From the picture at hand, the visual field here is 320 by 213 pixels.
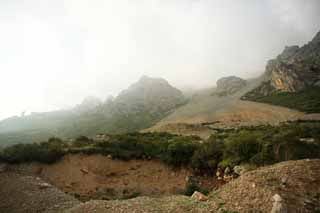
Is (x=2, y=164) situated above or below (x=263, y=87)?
below

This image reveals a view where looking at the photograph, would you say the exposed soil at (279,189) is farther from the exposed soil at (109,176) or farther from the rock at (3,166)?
the rock at (3,166)

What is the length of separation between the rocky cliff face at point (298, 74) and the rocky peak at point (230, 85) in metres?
23.3

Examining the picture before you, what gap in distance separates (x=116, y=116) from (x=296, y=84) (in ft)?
280

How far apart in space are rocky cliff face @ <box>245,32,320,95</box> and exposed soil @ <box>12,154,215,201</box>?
9895cm

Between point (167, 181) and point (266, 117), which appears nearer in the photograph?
point (167, 181)

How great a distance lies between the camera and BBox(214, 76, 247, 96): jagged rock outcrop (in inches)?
5838

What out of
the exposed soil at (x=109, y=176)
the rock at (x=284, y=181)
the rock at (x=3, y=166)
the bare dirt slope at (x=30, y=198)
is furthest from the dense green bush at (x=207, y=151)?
the bare dirt slope at (x=30, y=198)

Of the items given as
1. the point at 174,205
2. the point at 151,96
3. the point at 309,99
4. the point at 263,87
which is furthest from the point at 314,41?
the point at 174,205

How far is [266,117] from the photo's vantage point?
7612cm

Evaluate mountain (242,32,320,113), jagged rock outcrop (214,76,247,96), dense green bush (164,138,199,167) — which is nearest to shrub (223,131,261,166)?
dense green bush (164,138,199,167)

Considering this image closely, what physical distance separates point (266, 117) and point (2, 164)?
2870 inches

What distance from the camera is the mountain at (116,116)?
98.1 meters

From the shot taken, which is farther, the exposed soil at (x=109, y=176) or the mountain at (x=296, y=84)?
the mountain at (x=296, y=84)

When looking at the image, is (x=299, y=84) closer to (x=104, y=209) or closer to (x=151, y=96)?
(x=151, y=96)
